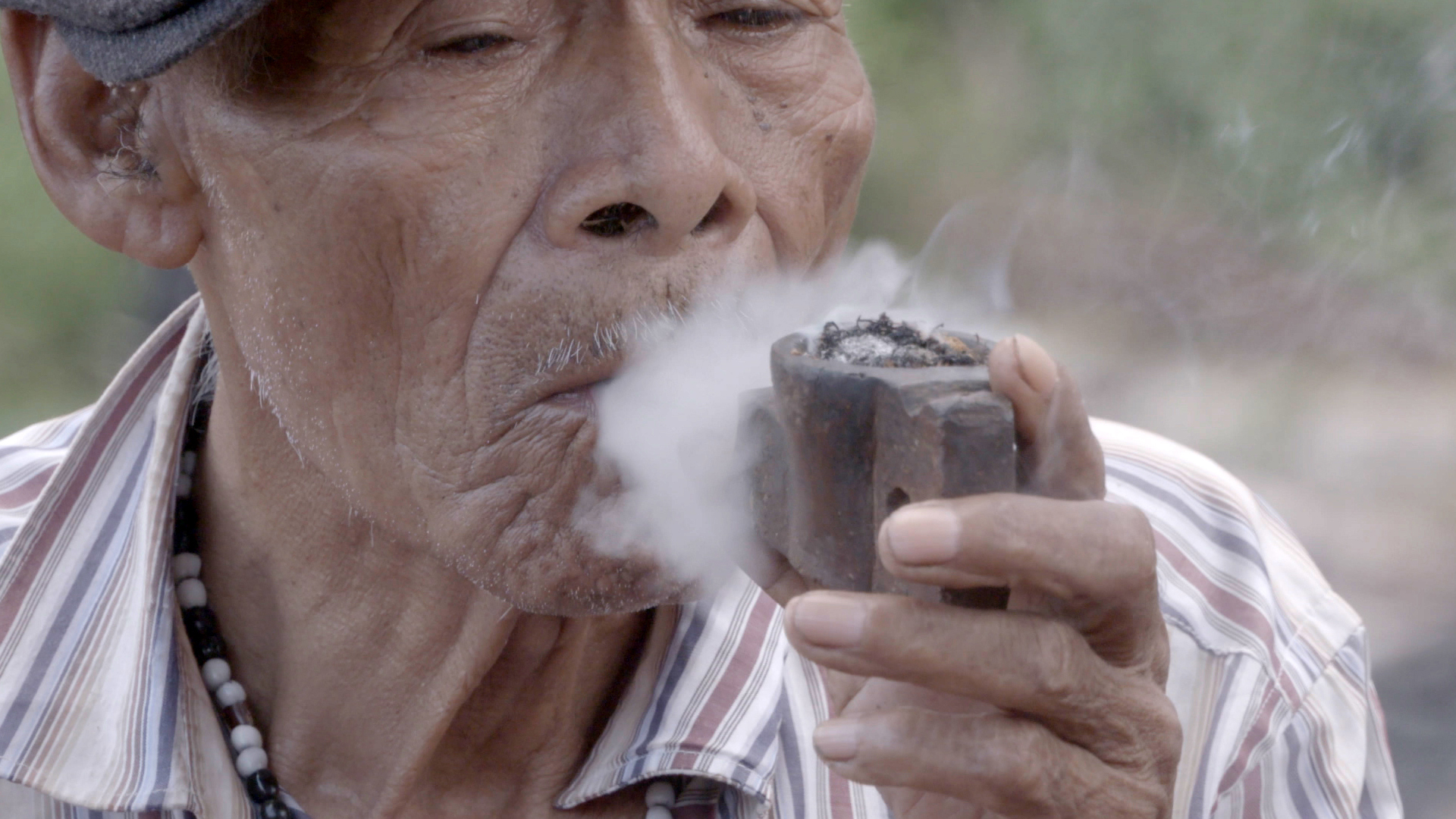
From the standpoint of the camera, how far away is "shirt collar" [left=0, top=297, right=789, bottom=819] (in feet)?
7.01

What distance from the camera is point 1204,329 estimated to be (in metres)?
6.72

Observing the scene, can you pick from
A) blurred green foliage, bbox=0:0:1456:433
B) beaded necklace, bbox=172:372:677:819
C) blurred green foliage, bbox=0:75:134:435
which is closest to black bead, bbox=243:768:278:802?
beaded necklace, bbox=172:372:677:819

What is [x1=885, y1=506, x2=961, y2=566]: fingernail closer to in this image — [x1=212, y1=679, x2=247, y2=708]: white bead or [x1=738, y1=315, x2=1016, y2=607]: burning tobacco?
[x1=738, y1=315, x2=1016, y2=607]: burning tobacco

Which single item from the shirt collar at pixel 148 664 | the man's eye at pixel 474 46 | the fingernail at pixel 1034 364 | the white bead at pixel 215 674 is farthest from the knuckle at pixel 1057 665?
the white bead at pixel 215 674

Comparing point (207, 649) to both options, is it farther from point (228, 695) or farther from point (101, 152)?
point (101, 152)

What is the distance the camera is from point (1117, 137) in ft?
18.5

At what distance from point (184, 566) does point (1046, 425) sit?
1.73m

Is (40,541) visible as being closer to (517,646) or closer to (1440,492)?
(517,646)

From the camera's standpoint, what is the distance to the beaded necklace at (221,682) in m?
2.31

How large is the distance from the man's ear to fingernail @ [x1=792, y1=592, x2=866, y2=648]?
128 cm

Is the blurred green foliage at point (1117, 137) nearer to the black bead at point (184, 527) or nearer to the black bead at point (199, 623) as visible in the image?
the black bead at point (184, 527)

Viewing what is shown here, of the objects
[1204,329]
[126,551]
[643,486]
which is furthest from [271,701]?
[1204,329]

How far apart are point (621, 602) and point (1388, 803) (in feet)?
5.85

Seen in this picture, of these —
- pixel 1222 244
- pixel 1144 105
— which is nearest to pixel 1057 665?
pixel 1222 244
